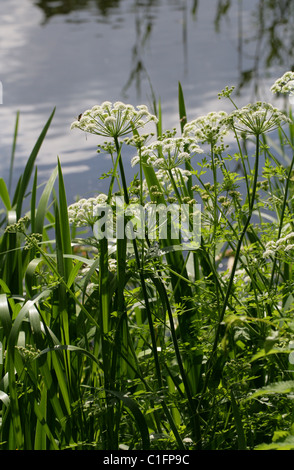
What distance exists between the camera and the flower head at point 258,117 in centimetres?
118

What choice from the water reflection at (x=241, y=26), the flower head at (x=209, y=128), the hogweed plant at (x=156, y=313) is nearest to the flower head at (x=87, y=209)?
the hogweed plant at (x=156, y=313)

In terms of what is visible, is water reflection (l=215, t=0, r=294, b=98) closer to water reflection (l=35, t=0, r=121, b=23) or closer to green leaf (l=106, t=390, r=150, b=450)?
water reflection (l=35, t=0, r=121, b=23)

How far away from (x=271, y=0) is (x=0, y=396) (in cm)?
664

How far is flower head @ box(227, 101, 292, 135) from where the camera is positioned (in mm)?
1184

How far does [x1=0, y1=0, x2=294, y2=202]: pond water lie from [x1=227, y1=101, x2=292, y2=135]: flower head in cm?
245

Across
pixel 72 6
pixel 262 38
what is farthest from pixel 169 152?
pixel 72 6

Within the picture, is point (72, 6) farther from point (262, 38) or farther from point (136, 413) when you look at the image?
point (136, 413)

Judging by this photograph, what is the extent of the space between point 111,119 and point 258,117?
29cm

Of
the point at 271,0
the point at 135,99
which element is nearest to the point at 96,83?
the point at 135,99

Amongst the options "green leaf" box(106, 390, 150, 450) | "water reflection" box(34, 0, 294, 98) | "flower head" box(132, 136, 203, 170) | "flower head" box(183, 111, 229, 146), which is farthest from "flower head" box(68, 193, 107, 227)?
"water reflection" box(34, 0, 294, 98)

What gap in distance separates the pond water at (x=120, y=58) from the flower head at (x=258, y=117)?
2.45m

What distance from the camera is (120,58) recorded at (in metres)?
6.26

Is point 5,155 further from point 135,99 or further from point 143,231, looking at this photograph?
point 143,231
